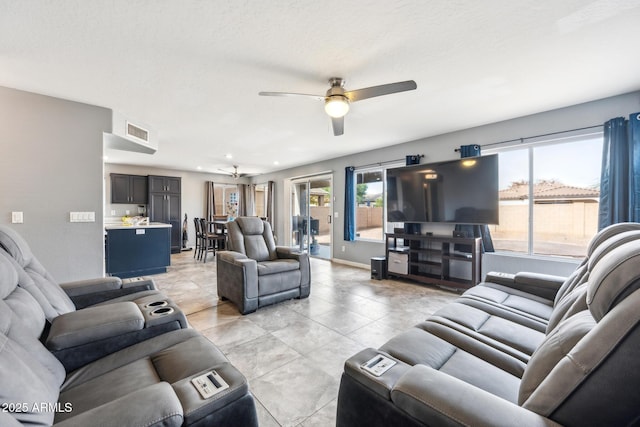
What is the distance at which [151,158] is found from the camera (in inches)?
249

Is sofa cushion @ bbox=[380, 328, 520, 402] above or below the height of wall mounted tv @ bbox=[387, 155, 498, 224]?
below

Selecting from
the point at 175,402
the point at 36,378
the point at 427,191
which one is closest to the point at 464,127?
the point at 427,191

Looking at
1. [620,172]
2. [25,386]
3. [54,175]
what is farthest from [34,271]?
[620,172]

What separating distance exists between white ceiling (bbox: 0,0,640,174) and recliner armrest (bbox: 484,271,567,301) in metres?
1.87

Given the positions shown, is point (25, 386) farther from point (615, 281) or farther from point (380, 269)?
point (380, 269)

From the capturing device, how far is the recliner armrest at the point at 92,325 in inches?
48.7

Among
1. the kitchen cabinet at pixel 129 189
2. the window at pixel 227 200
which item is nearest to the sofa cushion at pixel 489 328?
the kitchen cabinet at pixel 129 189

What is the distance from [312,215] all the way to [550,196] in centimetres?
499

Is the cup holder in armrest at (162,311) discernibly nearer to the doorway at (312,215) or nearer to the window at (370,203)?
the window at (370,203)

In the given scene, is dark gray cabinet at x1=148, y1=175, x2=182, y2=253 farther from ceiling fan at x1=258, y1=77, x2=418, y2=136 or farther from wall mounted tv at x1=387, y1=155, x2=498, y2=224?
ceiling fan at x1=258, y1=77, x2=418, y2=136

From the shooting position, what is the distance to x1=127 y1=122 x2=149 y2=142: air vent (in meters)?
3.58

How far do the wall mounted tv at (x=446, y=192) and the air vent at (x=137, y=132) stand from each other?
13.2 ft

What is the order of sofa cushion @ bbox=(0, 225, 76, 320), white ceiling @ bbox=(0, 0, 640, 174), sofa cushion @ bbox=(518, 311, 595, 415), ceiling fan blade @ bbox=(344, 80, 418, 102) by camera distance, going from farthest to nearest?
ceiling fan blade @ bbox=(344, 80, 418, 102), white ceiling @ bbox=(0, 0, 640, 174), sofa cushion @ bbox=(0, 225, 76, 320), sofa cushion @ bbox=(518, 311, 595, 415)

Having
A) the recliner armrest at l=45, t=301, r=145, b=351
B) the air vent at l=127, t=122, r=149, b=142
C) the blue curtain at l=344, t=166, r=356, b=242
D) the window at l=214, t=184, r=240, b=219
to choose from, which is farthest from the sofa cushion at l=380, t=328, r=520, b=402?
the window at l=214, t=184, r=240, b=219
